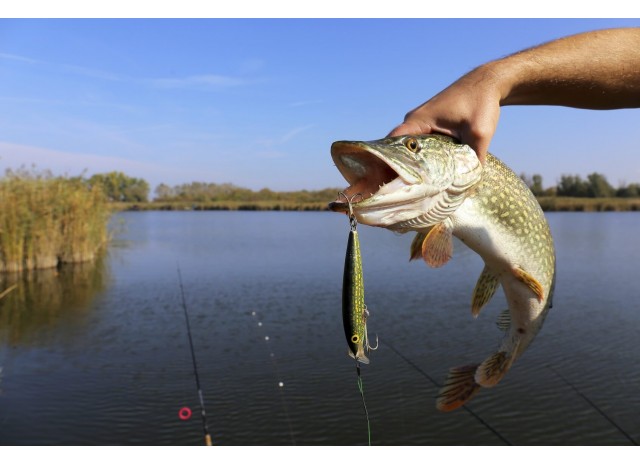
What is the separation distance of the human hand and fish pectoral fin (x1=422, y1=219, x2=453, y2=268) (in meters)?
0.24

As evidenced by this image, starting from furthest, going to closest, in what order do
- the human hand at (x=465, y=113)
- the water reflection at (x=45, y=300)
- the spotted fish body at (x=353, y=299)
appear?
1. the water reflection at (x=45, y=300)
2. the human hand at (x=465, y=113)
3. the spotted fish body at (x=353, y=299)

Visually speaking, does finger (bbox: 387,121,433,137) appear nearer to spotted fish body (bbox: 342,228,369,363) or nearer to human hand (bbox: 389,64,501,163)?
human hand (bbox: 389,64,501,163)

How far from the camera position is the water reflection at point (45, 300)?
1180 cm

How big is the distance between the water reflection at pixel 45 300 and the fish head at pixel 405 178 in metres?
10.4

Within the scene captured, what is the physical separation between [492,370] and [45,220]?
1670 centimetres

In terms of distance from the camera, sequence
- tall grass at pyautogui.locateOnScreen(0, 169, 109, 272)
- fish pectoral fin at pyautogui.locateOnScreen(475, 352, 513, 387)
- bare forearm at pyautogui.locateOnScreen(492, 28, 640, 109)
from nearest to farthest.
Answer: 1. bare forearm at pyautogui.locateOnScreen(492, 28, 640, 109)
2. fish pectoral fin at pyautogui.locateOnScreen(475, 352, 513, 387)
3. tall grass at pyautogui.locateOnScreen(0, 169, 109, 272)

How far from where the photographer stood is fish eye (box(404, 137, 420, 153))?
1.59m

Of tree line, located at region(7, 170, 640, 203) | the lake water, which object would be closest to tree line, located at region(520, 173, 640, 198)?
tree line, located at region(7, 170, 640, 203)

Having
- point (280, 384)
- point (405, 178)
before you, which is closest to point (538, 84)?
point (405, 178)

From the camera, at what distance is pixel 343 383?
8727mm

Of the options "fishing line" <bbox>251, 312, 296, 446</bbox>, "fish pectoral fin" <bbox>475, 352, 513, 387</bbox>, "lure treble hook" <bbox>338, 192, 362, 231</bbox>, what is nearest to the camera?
"lure treble hook" <bbox>338, 192, 362, 231</bbox>

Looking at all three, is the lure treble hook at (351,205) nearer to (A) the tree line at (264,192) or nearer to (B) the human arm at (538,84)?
(B) the human arm at (538,84)

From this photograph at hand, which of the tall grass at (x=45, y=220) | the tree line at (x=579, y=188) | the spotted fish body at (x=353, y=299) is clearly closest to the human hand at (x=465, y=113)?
the spotted fish body at (x=353, y=299)

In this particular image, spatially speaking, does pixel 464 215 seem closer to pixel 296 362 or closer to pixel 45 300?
pixel 296 362
